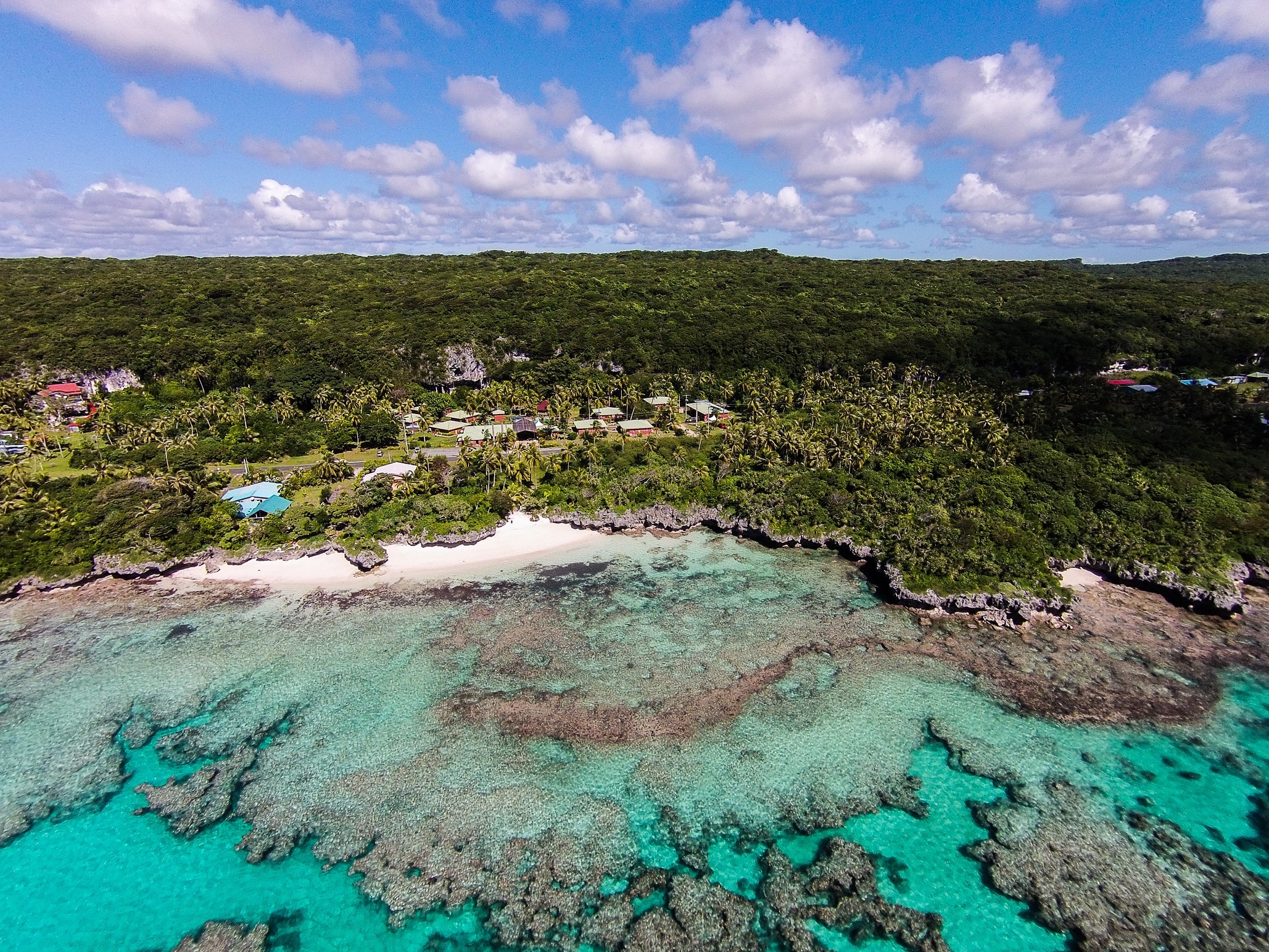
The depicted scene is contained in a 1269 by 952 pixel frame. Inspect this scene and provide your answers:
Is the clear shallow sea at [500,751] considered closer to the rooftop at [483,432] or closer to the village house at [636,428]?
the rooftop at [483,432]

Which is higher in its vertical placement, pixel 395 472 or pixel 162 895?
pixel 395 472

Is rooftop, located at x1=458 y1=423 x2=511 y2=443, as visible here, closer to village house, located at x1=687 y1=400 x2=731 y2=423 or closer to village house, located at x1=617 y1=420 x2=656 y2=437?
village house, located at x1=617 y1=420 x2=656 y2=437

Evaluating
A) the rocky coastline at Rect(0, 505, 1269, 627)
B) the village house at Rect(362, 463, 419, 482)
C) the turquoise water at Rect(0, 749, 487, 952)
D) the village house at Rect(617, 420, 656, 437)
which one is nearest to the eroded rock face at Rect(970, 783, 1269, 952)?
the rocky coastline at Rect(0, 505, 1269, 627)

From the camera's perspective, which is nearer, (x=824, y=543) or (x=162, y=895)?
(x=162, y=895)

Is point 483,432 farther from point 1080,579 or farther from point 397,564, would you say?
point 1080,579

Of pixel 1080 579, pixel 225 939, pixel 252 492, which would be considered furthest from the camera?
pixel 252 492

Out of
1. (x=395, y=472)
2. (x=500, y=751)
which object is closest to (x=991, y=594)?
(x=500, y=751)
